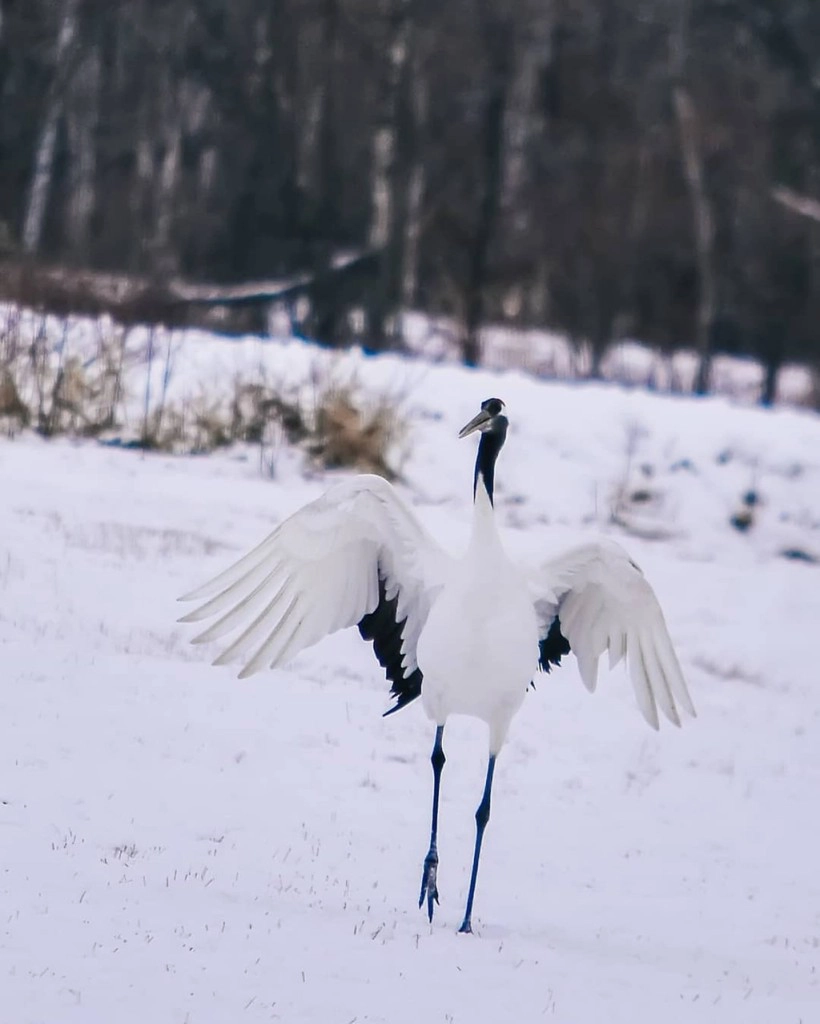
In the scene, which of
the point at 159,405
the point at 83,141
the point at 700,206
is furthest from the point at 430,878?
the point at 83,141

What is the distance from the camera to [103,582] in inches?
418

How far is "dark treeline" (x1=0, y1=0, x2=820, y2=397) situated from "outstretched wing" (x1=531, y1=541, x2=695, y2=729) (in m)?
18.0

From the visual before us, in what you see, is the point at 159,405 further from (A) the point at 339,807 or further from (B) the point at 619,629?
(B) the point at 619,629

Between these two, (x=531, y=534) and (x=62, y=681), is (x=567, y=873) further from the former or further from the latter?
(x=531, y=534)

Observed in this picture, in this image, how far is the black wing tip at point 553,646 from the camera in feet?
23.6

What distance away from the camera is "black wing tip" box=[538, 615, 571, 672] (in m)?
7.18

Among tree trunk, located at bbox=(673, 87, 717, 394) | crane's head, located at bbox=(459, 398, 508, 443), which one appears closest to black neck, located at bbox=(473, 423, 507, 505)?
crane's head, located at bbox=(459, 398, 508, 443)

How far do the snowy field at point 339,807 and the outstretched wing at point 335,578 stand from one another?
0.89m

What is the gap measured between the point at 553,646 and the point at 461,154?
24.4m

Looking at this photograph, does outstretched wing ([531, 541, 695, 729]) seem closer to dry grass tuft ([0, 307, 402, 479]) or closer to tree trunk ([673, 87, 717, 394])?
dry grass tuft ([0, 307, 402, 479])

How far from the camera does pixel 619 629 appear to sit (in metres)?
7.09

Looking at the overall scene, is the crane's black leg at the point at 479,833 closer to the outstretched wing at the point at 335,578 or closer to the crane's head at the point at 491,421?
the outstretched wing at the point at 335,578

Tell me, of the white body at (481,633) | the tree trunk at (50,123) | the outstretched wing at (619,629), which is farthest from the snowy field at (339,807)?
the tree trunk at (50,123)

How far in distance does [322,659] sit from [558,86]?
25713mm
